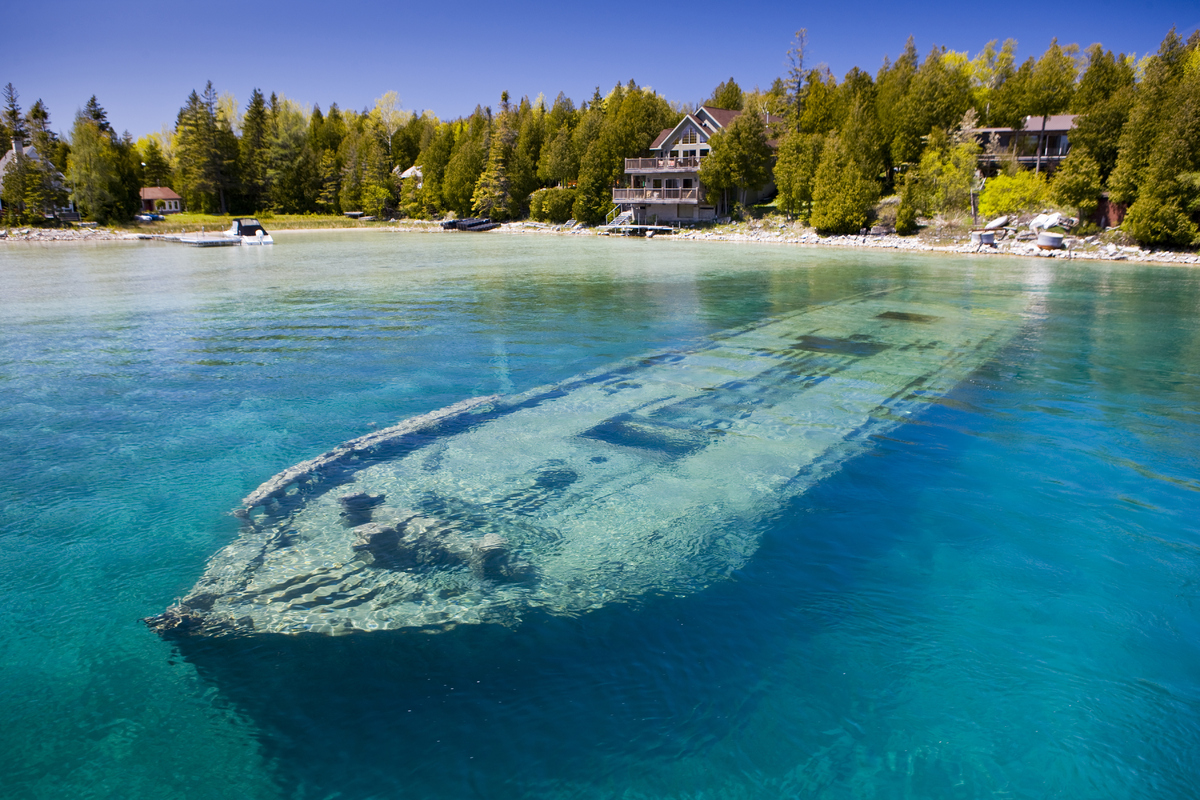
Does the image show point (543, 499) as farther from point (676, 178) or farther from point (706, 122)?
point (706, 122)

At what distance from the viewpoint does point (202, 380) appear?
10.8 metres

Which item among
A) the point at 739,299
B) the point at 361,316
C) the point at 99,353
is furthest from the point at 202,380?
the point at 739,299

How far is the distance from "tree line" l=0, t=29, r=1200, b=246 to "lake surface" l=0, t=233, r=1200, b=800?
3388cm

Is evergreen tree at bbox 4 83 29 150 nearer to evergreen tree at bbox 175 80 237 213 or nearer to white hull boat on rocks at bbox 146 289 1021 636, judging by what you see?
evergreen tree at bbox 175 80 237 213

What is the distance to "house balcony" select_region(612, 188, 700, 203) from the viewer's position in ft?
199

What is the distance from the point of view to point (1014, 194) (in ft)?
133

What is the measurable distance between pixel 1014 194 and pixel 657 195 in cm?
2897

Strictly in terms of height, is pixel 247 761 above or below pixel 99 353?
below

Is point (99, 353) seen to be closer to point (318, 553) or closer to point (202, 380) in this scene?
point (202, 380)

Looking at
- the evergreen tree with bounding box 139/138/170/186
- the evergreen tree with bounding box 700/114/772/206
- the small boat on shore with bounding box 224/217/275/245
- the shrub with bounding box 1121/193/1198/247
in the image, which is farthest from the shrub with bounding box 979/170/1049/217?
the evergreen tree with bounding box 139/138/170/186

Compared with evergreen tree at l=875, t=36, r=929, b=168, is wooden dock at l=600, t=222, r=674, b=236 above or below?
below

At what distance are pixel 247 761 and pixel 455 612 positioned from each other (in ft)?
4.87

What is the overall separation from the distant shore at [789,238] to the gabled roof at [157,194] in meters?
19.3

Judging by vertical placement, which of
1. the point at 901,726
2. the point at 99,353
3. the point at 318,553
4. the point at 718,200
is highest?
the point at 718,200
